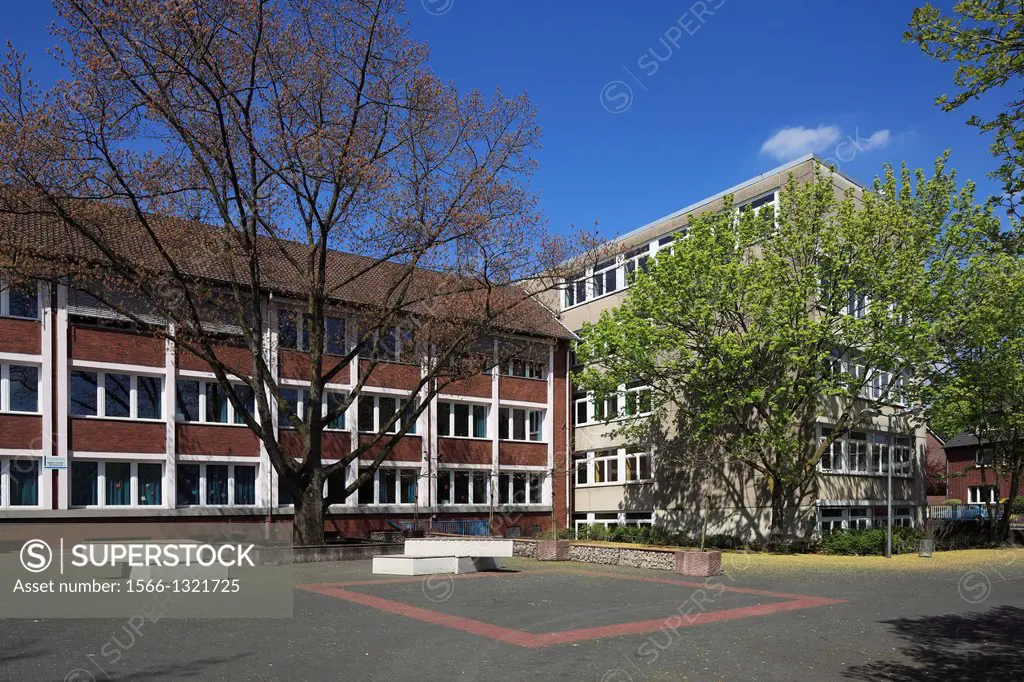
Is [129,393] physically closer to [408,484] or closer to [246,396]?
[246,396]

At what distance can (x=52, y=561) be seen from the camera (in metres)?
24.0

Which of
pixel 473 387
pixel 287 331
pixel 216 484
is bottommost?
pixel 216 484

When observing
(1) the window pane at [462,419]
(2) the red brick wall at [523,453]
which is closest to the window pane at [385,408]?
(1) the window pane at [462,419]

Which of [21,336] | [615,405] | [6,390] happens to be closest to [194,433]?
[6,390]

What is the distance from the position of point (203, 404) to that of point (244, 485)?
3.37 metres

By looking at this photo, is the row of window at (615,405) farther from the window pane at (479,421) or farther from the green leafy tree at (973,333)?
the green leafy tree at (973,333)

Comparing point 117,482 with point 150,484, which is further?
point 150,484

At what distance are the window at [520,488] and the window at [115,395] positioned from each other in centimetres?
1559

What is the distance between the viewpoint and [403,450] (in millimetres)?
37344

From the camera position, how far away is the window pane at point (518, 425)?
137 ft

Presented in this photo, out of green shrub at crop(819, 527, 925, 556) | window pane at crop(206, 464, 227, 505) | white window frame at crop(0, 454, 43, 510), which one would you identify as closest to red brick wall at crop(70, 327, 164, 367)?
white window frame at crop(0, 454, 43, 510)

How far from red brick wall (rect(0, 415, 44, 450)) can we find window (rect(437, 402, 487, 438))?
15.6 m

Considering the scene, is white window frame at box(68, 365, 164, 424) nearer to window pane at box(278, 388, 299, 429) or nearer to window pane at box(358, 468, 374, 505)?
window pane at box(278, 388, 299, 429)

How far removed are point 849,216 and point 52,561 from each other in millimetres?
25177
